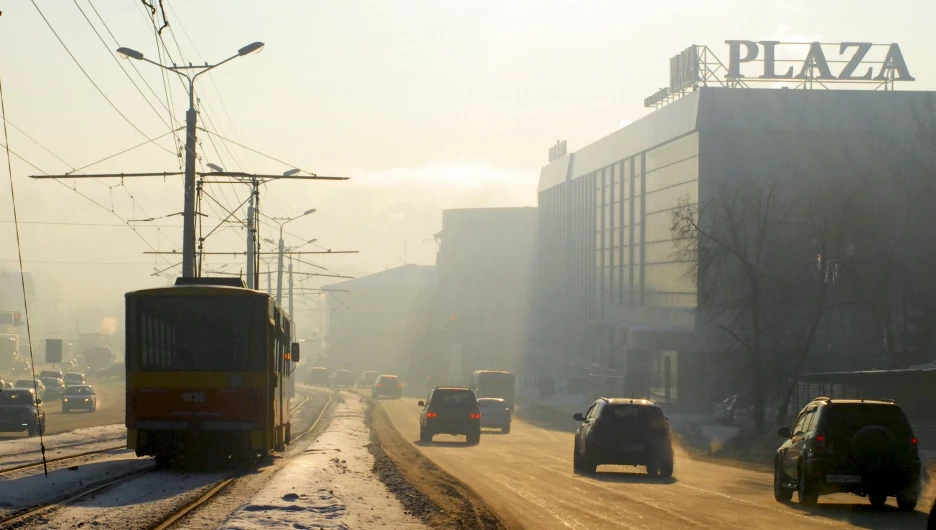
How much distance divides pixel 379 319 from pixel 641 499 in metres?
→ 153

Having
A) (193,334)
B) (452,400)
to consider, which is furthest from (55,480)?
(452,400)

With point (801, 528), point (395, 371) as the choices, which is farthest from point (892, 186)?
point (395, 371)

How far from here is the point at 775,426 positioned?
42156mm

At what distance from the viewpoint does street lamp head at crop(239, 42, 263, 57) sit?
3061 cm

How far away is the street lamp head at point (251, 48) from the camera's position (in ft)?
100

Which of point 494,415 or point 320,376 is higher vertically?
point 494,415

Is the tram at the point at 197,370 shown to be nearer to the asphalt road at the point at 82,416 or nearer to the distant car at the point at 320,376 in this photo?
the asphalt road at the point at 82,416

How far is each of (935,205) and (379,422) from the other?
996 inches

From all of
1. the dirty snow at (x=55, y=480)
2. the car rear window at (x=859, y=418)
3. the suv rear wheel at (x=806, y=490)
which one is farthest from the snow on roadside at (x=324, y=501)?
the car rear window at (x=859, y=418)

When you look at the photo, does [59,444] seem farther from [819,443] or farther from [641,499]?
[819,443]

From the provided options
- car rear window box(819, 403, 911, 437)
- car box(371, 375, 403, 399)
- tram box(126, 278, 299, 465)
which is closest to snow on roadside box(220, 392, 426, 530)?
tram box(126, 278, 299, 465)

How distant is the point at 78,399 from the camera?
63250mm

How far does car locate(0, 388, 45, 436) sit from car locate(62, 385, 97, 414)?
23.3 m

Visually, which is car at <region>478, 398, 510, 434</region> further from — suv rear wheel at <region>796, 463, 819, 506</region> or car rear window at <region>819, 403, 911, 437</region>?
car rear window at <region>819, 403, 911, 437</region>
